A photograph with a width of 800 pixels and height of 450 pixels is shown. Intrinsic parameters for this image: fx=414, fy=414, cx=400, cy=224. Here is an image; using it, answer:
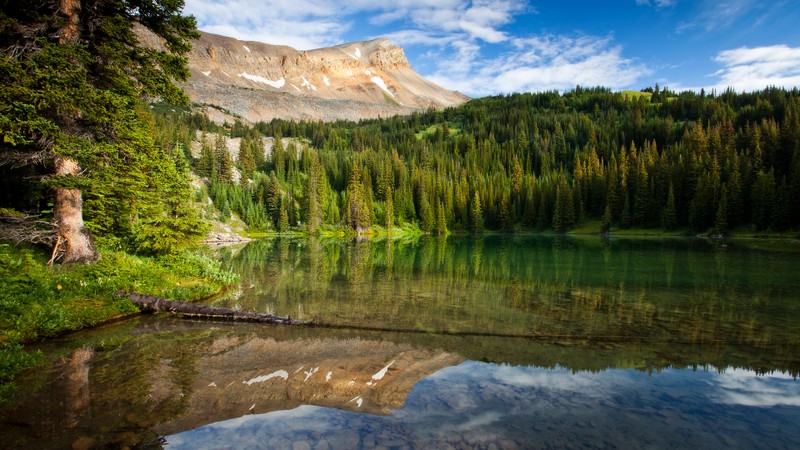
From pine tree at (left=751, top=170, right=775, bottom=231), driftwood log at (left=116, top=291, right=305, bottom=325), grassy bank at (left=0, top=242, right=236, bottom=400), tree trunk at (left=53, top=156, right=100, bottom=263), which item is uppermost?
pine tree at (left=751, top=170, right=775, bottom=231)

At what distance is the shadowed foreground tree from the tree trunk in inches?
1.3

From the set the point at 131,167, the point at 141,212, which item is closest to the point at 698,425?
the point at 131,167

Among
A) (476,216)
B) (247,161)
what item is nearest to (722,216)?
(476,216)

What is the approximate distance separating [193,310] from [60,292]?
4.22 metres

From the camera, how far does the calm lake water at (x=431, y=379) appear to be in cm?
731

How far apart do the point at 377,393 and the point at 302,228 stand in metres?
122

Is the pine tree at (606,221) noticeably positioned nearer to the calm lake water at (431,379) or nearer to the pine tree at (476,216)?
the pine tree at (476,216)

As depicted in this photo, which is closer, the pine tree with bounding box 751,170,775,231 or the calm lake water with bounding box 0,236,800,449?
the calm lake water with bounding box 0,236,800,449

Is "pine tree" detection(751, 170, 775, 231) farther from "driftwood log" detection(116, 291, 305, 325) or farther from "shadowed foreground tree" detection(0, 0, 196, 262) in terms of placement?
"shadowed foreground tree" detection(0, 0, 196, 262)

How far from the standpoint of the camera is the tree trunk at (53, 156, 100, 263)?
16.2 m

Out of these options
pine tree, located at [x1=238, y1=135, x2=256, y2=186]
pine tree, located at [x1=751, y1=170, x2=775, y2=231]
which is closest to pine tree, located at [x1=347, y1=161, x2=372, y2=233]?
pine tree, located at [x1=238, y1=135, x2=256, y2=186]

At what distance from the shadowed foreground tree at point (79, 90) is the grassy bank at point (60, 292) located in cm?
130

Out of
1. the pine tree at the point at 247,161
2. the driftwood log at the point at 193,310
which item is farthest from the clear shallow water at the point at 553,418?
the pine tree at the point at 247,161

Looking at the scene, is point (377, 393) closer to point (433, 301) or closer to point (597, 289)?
point (433, 301)
